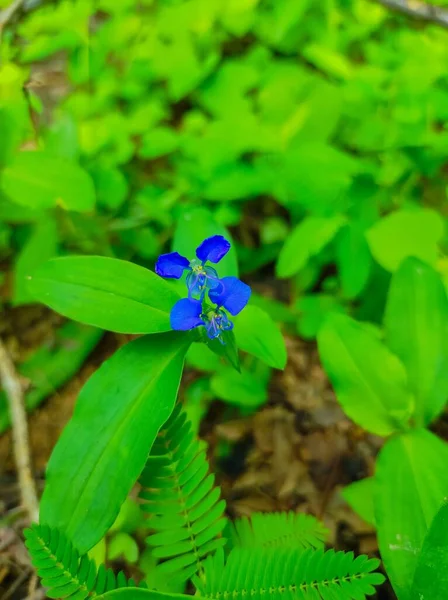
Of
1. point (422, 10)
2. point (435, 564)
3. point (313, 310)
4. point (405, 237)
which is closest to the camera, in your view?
point (435, 564)

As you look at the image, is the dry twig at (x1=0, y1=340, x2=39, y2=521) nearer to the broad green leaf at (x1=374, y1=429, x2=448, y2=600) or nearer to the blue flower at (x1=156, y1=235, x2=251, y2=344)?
the blue flower at (x1=156, y1=235, x2=251, y2=344)

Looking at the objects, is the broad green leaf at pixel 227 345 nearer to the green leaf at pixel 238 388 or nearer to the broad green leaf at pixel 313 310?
the green leaf at pixel 238 388

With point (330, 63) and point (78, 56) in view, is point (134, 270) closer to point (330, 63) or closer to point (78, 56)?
point (330, 63)

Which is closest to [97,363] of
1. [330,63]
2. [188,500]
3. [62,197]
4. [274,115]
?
[62,197]

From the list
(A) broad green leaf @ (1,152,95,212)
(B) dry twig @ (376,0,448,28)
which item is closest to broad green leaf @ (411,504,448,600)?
(A) broad green leaf @ (1,152,95,212)

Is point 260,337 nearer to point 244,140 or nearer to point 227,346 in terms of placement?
point 227,346

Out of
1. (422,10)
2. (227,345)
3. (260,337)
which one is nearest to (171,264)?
(227,345)

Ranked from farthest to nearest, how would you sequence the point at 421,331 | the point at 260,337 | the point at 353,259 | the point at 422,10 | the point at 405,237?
the point at 422,10 < the point at 353,259 < the point at 405,237 < the point at 421,331 < the point at 260,337

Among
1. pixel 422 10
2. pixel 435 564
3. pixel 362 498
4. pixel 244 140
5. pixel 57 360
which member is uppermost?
pixel 422 10
